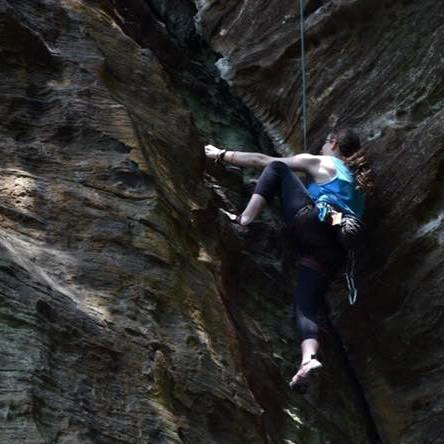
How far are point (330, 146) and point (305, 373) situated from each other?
2551 millimetres

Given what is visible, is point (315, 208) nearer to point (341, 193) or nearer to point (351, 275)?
point (341, 193)

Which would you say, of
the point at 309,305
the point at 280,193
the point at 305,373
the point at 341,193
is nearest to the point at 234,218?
the point at 280,193

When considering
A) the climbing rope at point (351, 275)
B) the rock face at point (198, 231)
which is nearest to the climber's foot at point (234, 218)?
the rock face at point (198, 231)

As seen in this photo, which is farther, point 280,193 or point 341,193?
point 280,193

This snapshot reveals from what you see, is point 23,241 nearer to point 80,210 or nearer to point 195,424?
point 80,210

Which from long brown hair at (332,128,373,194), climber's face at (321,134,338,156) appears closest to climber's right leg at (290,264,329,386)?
long brown hair at (332,128,373,194)

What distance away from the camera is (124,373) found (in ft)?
18.7

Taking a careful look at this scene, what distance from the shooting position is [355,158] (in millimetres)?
8406

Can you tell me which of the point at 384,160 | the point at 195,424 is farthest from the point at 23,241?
the point at 384,160

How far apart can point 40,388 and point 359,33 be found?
586cm

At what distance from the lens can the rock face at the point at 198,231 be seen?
562 centimetres

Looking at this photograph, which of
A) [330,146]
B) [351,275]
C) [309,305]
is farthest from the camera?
[330,146]

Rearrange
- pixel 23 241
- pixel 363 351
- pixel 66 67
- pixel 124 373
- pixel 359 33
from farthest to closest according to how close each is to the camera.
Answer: pixel 359 33 → pixel 363 351 → pixel 66 67 → pixel 23 241 → pixel 124 373

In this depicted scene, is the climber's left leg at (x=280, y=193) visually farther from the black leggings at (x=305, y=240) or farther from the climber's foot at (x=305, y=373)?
the climber's foot at (x=305, y=373)
